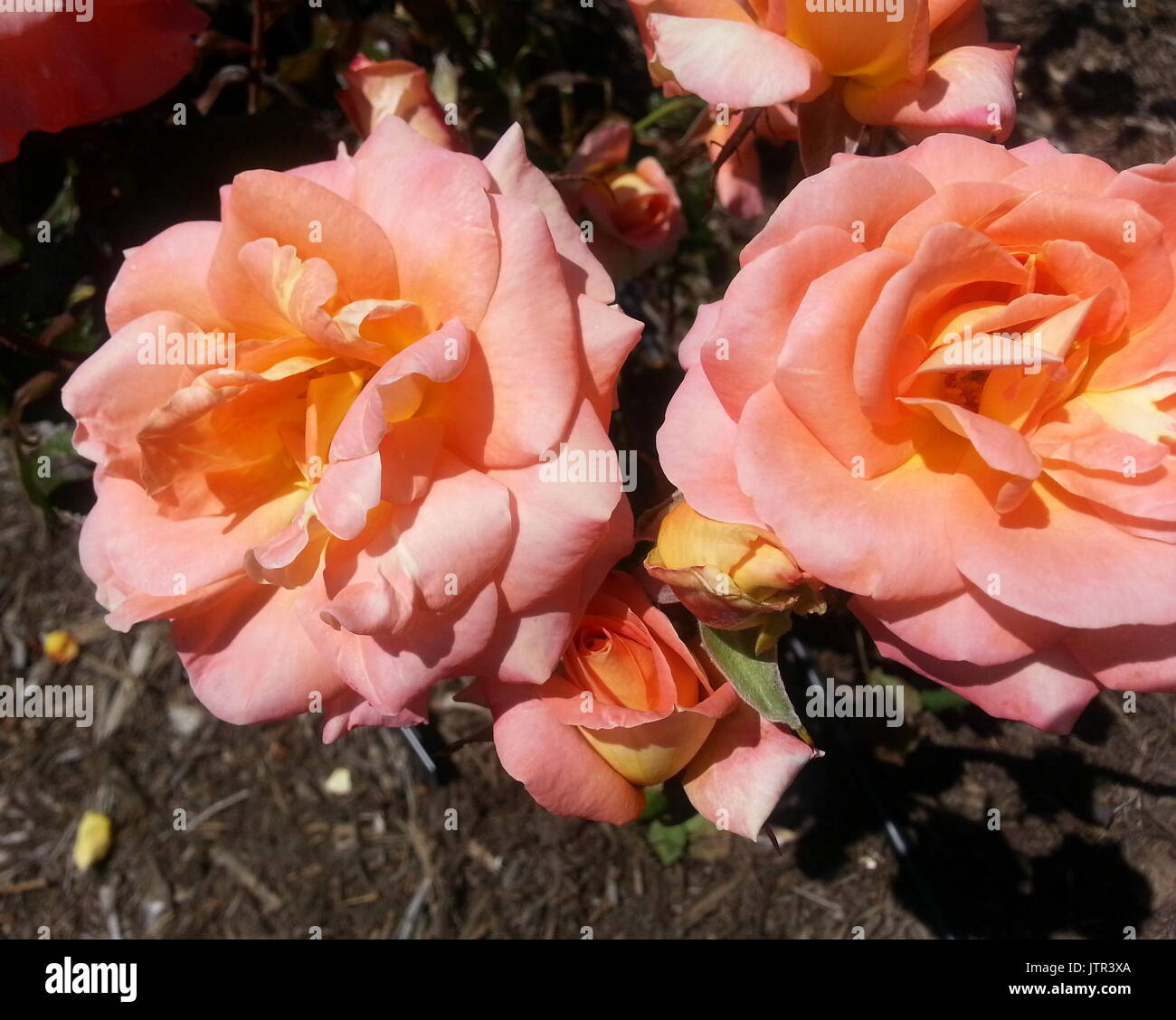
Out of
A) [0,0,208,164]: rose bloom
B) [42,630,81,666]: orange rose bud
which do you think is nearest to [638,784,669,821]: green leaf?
[0,0,208,164]: rose bloom

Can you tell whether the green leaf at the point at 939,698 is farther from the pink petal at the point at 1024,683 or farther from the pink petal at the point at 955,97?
the pink petal at the point at 955,97

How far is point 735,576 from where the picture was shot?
0.59 meters

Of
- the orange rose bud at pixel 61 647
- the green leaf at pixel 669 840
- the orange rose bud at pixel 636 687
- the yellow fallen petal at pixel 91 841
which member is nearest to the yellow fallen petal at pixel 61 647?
the orange rose bud at pixel 61 647

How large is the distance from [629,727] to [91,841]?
1501mm

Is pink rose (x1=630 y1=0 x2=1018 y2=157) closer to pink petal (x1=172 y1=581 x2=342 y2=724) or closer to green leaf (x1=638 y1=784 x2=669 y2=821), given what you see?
pink petal (x1=172 y1=581 x2=342 y2=724)

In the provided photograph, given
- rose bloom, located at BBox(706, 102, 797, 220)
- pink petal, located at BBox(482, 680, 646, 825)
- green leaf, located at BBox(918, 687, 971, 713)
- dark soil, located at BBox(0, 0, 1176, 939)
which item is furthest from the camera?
dark soil, located at BBox(0, 0, 1176, 939)

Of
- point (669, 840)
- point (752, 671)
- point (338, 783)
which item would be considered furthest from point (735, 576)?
point (338, 783)

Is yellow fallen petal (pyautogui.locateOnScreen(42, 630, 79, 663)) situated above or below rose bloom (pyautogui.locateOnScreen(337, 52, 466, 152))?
below

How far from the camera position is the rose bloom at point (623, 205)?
3.69 feet

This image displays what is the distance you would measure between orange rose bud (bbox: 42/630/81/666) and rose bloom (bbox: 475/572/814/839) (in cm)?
147

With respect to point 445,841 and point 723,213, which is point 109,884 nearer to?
point 445,841

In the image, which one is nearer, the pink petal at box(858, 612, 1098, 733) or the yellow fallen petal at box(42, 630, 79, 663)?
the pink petal at box(858, 612, 1098, 733)

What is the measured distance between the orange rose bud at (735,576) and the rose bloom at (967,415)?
0.06 ft

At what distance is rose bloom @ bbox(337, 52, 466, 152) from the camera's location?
2.92 feet
